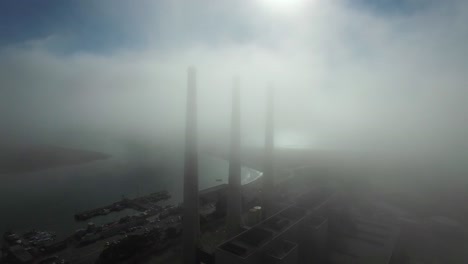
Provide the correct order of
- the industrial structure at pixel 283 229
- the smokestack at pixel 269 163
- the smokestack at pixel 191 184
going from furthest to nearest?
the smokestack at pixel 269 163, the smokestack at pixel 191 184, the industrial structure at pixel 283 229

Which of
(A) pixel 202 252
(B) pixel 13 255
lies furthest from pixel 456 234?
(B) pixel 13 255

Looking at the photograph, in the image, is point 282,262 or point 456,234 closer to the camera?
point 282,262

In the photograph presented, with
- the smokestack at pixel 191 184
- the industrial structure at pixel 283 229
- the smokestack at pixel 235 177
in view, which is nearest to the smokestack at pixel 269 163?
the industrial structure at pixel 283 229

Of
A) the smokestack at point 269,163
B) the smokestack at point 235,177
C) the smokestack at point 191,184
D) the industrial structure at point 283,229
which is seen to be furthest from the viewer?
the smokestack at point 269,163

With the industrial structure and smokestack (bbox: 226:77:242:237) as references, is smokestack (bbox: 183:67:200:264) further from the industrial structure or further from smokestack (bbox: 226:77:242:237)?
smokestack (bbox: 226:77:242:237)

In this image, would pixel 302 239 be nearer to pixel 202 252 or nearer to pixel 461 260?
pixel 202 252

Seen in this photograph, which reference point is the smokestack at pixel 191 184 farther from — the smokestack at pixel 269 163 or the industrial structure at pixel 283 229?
the smokestack at pixel 269 163
